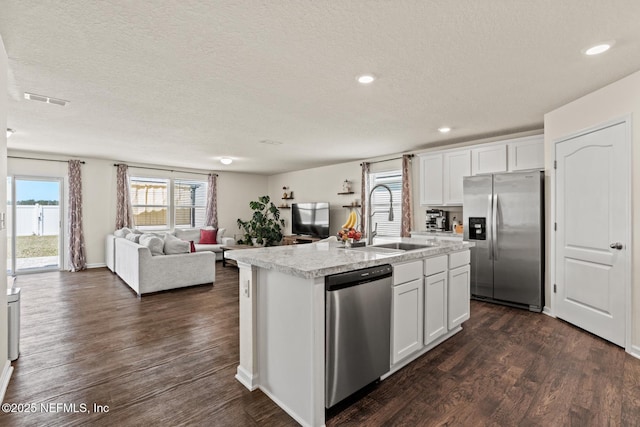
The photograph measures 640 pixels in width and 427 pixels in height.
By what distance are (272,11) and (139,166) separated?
22.1 feet

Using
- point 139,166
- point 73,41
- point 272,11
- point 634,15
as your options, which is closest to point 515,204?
point 634,15

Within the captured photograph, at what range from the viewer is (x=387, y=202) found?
6.42 m

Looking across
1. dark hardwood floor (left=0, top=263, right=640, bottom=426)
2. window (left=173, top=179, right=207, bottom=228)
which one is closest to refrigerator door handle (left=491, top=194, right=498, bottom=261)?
dark hardwood floor (left=0, top=263, right=640, bottom=426)

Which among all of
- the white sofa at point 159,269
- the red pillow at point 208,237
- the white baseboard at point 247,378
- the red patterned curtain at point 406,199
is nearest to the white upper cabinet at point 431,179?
the red patterned curtain at point 406,199

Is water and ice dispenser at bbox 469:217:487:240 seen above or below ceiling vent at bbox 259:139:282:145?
below

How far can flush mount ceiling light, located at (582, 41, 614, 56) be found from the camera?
2.21 m

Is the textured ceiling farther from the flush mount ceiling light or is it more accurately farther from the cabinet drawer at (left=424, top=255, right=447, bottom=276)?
the cabinet drawer at (left=424, top=255, right=447, bottom=276)

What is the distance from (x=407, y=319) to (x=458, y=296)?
99 cm

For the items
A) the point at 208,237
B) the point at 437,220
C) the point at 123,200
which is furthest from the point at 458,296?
the point at 123,200

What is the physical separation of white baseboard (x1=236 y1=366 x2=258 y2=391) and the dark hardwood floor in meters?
0.05

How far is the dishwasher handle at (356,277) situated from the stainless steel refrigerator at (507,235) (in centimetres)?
267

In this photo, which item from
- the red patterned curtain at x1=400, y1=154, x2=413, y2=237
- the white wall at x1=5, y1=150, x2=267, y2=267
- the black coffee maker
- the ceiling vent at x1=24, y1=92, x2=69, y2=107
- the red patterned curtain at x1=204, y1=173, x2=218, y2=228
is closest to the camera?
the ceiling vent at x1=24, y1=92, x2=69, y2=107

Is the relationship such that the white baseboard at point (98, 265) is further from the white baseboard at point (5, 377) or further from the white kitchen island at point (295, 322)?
the white kitchen island at point (295, 322)

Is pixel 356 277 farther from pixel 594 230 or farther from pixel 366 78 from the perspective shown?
pixel 594 230
